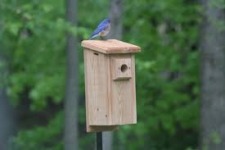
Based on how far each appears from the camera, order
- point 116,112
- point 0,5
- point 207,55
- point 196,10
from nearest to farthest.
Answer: point 116,112, point 0,5, point 207,55, point 196,10

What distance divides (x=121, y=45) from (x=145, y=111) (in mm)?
5869

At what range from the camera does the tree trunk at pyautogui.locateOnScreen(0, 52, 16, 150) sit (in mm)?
10906

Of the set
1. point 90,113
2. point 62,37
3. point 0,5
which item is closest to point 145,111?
point 62,37

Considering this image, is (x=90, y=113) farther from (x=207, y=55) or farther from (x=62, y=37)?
(x=62, y=37)

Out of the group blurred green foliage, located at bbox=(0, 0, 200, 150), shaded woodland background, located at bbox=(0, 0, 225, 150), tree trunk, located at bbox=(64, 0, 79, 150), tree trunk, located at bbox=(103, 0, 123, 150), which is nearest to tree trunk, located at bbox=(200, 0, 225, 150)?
shaded woodland background, located at bbox=(0, 0, 225, 150)

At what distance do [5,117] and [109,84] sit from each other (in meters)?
6.70

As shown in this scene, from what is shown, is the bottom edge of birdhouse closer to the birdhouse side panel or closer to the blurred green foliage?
the birdhouse side panel

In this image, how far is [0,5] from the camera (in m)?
9.53

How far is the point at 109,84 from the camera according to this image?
6148 mm

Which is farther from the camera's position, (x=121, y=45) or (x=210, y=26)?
(x=210, y=26)

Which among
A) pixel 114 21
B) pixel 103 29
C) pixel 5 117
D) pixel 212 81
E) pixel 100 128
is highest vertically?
pixel 114 21

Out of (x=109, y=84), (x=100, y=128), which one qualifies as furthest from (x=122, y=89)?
(x=100, y=128)

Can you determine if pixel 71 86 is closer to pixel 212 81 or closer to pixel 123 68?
pixel 212 81

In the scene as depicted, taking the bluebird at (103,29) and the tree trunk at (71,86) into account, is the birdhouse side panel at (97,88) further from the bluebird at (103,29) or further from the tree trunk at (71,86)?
the tree trunk at (71,86)
